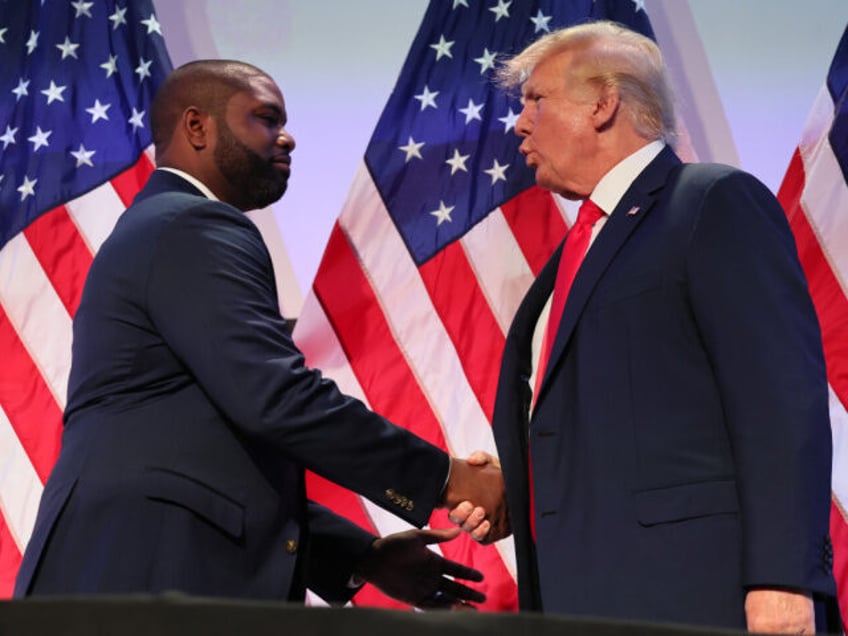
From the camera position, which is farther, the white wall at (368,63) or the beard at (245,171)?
the white wall at (368,63)

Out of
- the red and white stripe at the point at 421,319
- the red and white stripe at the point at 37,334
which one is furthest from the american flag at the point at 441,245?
the red and white stripe at the point at 37,334

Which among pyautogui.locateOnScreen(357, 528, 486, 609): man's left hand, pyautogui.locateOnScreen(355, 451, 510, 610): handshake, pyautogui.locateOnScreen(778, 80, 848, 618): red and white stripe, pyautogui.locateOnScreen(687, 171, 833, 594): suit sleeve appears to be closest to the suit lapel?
pyautogui.locateOnScreen(687, 171, 833, 594): suit sleeve

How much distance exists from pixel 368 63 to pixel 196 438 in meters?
2.02

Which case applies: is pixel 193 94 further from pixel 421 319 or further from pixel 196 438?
pixel 421 319

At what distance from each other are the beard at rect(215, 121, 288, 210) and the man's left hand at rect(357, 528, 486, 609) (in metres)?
0.68

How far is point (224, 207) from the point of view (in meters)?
2.24

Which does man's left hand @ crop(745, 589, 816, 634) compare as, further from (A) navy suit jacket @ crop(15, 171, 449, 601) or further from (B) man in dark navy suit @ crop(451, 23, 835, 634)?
(A) navy suit jacket @ crop(15, 171, 449, 601)

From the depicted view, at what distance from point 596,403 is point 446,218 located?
1.60 m

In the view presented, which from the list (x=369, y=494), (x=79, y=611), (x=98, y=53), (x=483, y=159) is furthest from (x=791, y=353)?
(x=98, y=53)

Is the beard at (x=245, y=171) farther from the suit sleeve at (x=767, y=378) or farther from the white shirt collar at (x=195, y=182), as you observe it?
the suit sleeve at (x=767, y=378)

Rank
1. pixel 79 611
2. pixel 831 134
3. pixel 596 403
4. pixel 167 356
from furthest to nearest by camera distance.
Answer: pixel 831 134
pixel 167 356
pixel 596 403
pixel 79 611

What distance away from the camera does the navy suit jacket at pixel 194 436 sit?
2.01 metres

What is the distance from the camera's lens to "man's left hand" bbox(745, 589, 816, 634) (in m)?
1.68

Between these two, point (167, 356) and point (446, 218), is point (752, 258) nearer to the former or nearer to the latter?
point (167, 356)
